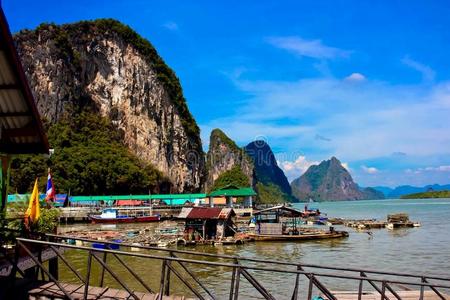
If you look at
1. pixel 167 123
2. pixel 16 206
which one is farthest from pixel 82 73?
pixel 16 206

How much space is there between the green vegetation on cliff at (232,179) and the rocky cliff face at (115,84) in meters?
47.1

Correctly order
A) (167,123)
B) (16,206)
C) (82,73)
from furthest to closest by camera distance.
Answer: (167,123)
(82,73)
(16,206)

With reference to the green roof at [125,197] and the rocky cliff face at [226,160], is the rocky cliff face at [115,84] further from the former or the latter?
the rocky cliff face at [226,160]

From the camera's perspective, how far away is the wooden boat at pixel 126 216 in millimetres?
59569

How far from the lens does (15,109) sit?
9.04 meters

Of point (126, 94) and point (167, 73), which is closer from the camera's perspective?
point (126, 94)

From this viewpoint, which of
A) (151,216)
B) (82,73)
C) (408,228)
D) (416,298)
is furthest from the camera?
(82,73)

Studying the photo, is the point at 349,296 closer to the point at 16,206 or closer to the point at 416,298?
the point at 416,298

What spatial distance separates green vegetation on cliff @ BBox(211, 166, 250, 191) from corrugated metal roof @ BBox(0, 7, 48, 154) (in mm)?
152819

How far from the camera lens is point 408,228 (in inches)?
2029

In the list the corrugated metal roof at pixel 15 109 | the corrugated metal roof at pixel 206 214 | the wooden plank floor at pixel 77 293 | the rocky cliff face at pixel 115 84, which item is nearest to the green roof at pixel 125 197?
the rocky cliff face at pixel 115 84

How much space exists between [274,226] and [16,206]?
25768 millimetres

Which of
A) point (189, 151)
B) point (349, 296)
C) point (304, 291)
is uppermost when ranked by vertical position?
point (189, 151)

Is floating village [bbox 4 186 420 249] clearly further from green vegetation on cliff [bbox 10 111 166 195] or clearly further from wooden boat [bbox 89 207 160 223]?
green vegetation on cliff [bbox 10 111 166 195]
